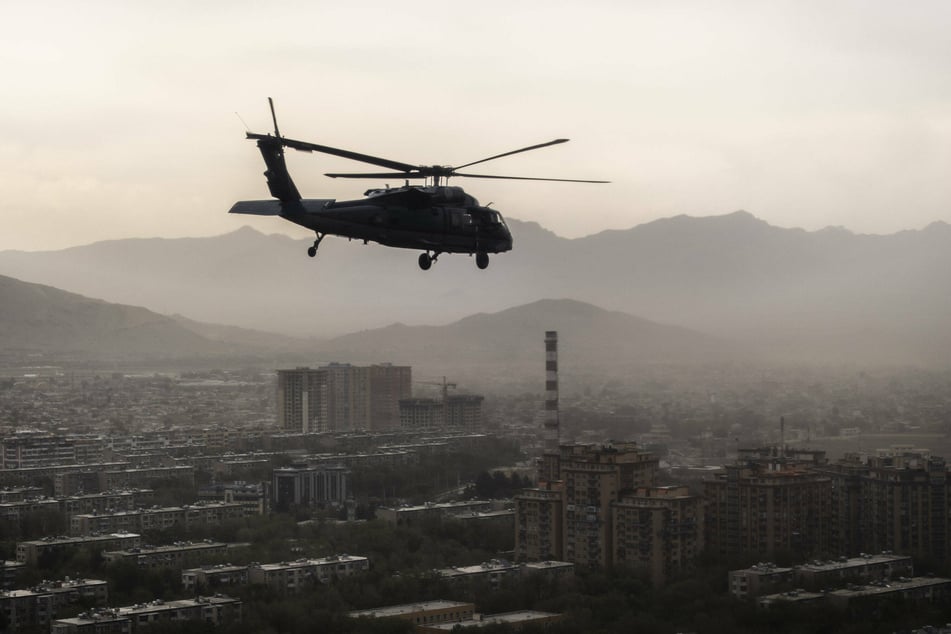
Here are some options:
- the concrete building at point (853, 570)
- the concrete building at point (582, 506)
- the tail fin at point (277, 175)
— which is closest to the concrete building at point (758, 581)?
the concrete building at point (853, 570)

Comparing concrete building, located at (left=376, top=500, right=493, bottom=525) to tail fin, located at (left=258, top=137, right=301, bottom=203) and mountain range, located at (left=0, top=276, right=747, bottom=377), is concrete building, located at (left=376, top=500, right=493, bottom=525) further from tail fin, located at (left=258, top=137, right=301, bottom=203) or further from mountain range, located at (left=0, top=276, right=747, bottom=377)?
mountain range, located at (left=0, top=276, right=747, bottom=377)

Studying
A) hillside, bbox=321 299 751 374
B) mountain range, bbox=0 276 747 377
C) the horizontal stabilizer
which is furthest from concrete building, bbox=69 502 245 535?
mountain range, bbox=0 276 747 377

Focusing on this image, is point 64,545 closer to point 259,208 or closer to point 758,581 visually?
point 758,581

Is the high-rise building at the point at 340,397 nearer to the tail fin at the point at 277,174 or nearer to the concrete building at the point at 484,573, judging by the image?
the concrete building at the point at 484,573

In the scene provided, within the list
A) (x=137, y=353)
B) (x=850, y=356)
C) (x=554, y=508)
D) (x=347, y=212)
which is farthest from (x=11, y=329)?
(x=347, y=212)

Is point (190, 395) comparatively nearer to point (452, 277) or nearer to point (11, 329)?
point (11, 329)

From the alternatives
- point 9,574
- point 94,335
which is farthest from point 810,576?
point 94,335
